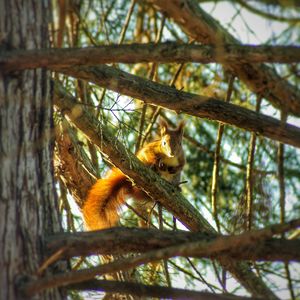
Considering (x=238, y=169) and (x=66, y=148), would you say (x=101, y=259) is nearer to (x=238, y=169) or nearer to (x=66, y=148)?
(x=66, y=148)

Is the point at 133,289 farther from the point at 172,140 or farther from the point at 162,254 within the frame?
the point at 172,140

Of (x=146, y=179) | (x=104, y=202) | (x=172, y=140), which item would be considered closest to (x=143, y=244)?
(x=146, y=179)

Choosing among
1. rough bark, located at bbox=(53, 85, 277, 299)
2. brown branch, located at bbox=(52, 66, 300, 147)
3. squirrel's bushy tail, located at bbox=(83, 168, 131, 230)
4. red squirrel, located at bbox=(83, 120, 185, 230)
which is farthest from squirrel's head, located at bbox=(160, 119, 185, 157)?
brown branch, located at bbox=(52, 66, 300, 147)

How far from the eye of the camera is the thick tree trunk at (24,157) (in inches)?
89.0

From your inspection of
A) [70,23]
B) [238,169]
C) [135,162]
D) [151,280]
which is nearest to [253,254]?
[135,162]

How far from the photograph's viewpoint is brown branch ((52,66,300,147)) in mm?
2738

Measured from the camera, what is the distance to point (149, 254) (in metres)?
2.17

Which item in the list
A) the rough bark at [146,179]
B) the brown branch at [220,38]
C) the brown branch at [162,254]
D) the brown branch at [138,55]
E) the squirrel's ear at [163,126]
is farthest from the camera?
the squirrel's ear at [163,126]

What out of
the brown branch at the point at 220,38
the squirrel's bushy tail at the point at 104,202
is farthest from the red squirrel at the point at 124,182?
the brown branch at the point at 220,38

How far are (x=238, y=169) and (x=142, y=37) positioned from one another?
4.04 feet

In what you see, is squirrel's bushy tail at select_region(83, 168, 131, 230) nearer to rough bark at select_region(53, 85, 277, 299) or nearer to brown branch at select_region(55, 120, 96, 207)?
brown branch at select_region(55, 120, 96, 207)

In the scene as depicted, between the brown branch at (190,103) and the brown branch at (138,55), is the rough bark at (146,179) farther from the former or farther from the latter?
the brown branch at (138,55)

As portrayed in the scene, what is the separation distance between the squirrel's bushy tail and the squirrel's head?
73cm

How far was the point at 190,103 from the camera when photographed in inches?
A: 116
